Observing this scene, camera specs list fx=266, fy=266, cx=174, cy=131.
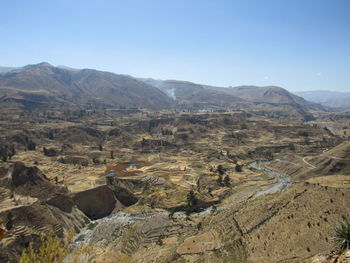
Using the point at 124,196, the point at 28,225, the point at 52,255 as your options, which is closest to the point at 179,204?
the point at 124,196

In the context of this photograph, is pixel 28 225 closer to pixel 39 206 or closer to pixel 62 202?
pixel 39 206

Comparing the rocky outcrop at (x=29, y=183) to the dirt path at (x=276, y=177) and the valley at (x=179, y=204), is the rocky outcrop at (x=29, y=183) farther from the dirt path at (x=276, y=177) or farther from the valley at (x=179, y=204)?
the dirt path at (x=276, y=177)

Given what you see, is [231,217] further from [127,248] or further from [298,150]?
[298,150]

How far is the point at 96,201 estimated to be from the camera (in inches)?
3447

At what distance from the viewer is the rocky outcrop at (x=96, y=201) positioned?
8500 centimetres

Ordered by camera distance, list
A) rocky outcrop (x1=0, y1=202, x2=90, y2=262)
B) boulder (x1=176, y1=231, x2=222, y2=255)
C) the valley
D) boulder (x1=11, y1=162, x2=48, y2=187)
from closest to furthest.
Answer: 1. the valley
2. rocky outcrop (x1=0, y1=202, x2=90, y2=262)
3. boulder (x1=176, y1=231, x2=222, y2=255)
4. boulder (x1=11, y1=162, x2=48, y2=187)

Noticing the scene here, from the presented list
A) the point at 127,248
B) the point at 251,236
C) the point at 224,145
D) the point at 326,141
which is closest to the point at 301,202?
the point at 251,236

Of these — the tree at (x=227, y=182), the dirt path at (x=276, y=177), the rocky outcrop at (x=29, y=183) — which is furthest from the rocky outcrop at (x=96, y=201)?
the dirt path at (x=276, y=177)

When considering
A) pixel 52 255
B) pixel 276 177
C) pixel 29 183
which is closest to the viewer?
pixel 52 255

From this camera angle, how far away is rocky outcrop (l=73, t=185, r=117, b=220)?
8500cm

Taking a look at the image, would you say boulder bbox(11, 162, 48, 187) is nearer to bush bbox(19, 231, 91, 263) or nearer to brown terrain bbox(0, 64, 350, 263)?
brown terrain bbox(0, 64, 350, 263)

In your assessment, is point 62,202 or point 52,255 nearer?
point 52,255

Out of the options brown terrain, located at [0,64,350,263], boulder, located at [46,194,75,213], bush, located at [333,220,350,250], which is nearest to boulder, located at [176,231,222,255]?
brown terrain, located at [0,64,350,263]

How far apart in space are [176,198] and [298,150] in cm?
11138
